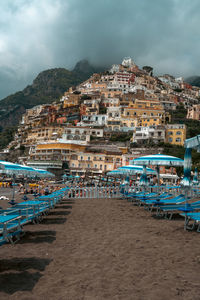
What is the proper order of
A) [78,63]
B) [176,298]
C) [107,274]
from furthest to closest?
[78,63]
[107,274]
[176,298]

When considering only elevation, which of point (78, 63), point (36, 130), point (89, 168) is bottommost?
point (89, 168)

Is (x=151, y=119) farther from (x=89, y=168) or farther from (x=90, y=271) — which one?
(x=90, y=271)

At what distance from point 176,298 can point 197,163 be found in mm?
43997

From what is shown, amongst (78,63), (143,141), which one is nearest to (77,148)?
(143,141)

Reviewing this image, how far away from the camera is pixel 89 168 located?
50.5 metres

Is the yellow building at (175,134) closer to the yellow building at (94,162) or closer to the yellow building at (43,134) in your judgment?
the yellow building at (94,162)

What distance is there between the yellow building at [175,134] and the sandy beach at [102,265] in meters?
50.5

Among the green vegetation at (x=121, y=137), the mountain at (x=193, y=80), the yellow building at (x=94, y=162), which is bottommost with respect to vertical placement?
the yellow building at (x=94, y=162)

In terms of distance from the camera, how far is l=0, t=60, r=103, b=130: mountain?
151m

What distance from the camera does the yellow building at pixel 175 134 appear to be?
55.7 metres

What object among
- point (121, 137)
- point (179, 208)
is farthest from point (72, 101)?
point (179, 208)

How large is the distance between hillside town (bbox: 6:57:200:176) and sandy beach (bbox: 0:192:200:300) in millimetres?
36560

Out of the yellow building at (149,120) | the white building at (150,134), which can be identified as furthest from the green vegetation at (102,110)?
the white building at (150,134)

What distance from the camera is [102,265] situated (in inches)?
185
